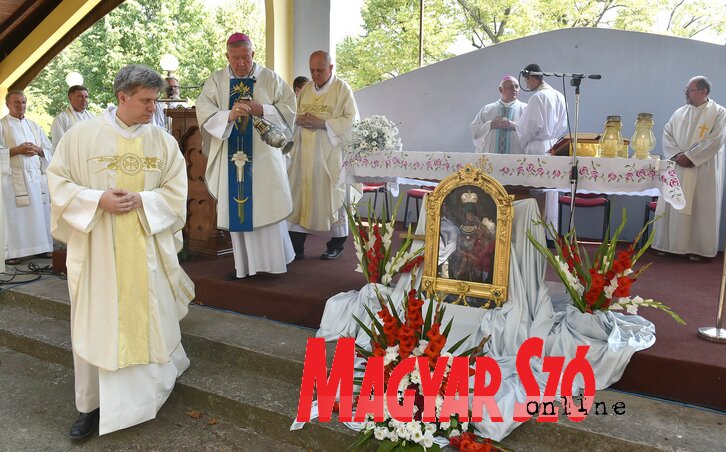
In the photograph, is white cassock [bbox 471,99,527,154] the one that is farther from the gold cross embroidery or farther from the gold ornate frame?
the gold ornate frame

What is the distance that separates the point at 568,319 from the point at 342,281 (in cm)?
178

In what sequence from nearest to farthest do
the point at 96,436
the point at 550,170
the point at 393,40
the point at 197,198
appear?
the point at 96,436 → the point at 550,170 → the point at 197,198 → the point at 393,40

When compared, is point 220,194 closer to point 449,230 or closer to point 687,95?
point 449,230

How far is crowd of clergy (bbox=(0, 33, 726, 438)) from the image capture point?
2.88 m

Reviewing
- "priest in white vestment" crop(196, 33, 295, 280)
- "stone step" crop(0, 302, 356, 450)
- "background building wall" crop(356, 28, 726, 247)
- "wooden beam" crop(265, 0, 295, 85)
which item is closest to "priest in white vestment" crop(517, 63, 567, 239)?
"background building wall" crop(356, 28, 726, 247)

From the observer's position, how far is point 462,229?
11.1 ft

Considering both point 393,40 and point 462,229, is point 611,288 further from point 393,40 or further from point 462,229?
point 393,40

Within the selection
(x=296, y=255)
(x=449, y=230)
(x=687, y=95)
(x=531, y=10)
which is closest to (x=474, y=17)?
(x=531, y=10)

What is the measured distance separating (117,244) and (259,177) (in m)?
1.69

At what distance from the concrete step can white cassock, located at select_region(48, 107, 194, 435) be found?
0.48 metres

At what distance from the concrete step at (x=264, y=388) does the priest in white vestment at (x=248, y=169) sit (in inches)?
23.9

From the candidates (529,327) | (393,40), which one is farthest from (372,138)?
(393,40)

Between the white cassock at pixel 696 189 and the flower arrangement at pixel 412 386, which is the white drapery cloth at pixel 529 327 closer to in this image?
the flower arrangement at pixel 412 386

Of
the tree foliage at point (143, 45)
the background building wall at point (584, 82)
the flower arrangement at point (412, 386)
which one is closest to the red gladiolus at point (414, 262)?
the flower arrangement at point (412, 386)
